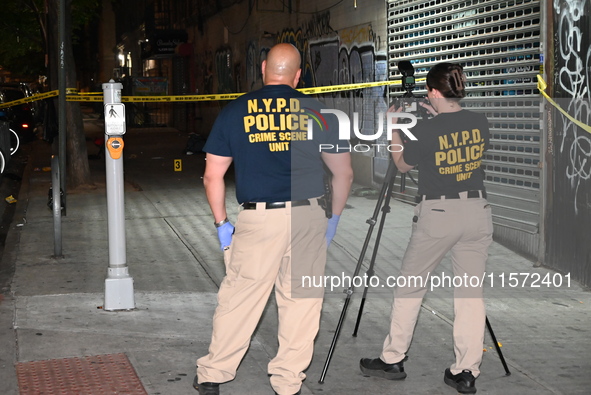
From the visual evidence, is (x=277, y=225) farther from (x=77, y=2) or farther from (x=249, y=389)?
(x=77, y=2)

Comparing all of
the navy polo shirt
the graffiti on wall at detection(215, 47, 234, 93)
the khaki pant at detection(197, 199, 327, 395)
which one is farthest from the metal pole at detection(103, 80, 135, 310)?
the graffiti on wall at detection(215, 47, 234, 93)

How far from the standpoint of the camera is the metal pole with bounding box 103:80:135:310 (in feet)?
21.9

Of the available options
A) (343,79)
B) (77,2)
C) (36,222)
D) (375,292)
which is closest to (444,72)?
(375,292)

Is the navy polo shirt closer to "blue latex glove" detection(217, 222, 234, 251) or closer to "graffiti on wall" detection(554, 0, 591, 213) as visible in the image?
"blue latex glove" detection(217, 222, 234, 251)

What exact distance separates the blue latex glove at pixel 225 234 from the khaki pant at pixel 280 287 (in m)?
0.07

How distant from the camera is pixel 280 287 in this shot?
478 centimetres

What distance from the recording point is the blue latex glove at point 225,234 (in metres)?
4.80

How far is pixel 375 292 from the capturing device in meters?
7.50

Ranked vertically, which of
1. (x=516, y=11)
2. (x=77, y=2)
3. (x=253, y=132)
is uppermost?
(x=77, y=2)

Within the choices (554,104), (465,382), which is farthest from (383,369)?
(554,104)

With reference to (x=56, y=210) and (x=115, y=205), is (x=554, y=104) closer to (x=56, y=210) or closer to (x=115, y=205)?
(x=115, y=205)

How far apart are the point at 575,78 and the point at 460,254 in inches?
130

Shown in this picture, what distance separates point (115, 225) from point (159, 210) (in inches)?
215

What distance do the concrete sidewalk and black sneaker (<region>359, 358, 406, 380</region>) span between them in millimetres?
48
